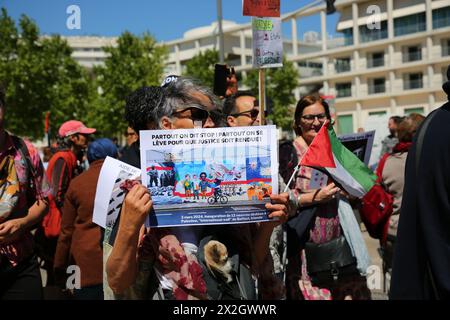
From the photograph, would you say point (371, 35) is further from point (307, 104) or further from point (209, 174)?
point (209, 174)

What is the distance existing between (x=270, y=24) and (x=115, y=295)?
1920 mm

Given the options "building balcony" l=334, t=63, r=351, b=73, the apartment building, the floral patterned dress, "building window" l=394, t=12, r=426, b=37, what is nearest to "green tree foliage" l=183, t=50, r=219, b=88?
the apartment building

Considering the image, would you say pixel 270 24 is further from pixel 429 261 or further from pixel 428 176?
pixel 429 261

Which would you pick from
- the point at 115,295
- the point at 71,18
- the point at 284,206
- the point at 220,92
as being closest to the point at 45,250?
the point at 220,92

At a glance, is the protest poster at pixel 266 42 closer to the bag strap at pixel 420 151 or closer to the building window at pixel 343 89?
the bag strap at pixel 420 151

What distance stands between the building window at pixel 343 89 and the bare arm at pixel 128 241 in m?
55.3

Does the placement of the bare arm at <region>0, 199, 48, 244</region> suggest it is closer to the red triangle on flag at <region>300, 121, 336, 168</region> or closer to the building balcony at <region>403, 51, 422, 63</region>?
the red triangle on flag at <region>300, 121, 336, 168</region>

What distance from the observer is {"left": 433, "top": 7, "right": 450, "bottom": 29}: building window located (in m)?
47.6

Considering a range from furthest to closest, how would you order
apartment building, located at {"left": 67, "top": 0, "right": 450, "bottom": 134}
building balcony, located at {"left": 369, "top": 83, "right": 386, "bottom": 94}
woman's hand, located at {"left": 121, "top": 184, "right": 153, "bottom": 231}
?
building balcony, located at {"left": 369, "top": 83, "right": 386, "bottom": 94}
apartment building, located at {"left": 67, "top": 0, "right": 450, "bottom": 134}
woman's hand, located at {"left": 121, "top": 184, "right": 153, "bottom": 231}

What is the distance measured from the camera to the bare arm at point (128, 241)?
2.08m

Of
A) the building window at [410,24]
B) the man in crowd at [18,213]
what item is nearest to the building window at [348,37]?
the building window at [410,24]

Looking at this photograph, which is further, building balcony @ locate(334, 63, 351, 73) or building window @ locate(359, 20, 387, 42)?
building balcony @ locate(334, 63, 351, 73)

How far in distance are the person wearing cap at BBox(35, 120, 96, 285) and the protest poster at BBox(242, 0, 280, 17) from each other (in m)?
3.15

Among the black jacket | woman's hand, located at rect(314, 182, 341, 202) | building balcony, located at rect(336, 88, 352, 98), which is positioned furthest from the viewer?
building balcony, located at rect(336, 88, 352, 98)
